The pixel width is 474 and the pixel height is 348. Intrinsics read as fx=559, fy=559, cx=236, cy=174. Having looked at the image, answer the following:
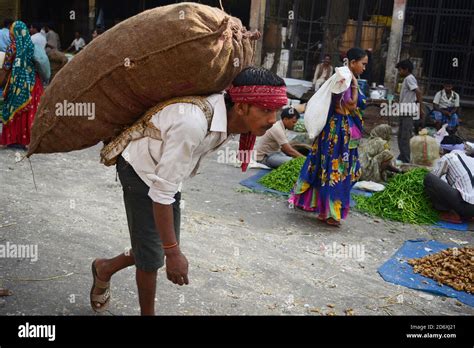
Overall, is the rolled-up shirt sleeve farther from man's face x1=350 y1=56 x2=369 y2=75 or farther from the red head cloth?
man's face x1=350 y1=56 x2=369 y2=75

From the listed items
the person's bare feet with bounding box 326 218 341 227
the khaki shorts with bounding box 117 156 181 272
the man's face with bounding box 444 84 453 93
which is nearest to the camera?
the khaki shorts with bounding box 117 156 181 272

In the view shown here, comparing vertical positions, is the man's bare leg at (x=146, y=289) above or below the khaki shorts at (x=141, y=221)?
below

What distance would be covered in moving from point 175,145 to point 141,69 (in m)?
0.42

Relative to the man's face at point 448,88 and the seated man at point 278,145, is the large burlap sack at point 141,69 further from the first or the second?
the man's face at point 448,88

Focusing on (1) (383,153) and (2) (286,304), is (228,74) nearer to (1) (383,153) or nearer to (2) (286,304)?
(2) (286,304)

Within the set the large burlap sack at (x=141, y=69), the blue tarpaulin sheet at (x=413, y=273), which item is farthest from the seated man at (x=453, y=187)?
the large burlap sack at (x=141, y=69)

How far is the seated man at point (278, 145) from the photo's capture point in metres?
7.19

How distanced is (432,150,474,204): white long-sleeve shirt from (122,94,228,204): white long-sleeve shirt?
4.22 m

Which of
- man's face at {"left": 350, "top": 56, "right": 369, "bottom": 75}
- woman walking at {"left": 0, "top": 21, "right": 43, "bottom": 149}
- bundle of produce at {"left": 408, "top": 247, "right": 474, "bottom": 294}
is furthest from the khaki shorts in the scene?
woman walking at {"left": 0, "top": 21, "right": 43, "bottom": 149}

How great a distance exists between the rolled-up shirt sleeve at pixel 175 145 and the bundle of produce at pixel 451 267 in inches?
113

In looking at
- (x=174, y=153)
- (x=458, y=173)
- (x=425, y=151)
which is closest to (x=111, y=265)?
(x=174, y=153)

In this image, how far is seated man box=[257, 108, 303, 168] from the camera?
283 inches

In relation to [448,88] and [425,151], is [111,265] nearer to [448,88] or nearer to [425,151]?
[425,151]

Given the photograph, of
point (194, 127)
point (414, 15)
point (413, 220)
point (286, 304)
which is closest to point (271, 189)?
point (413, 220)
